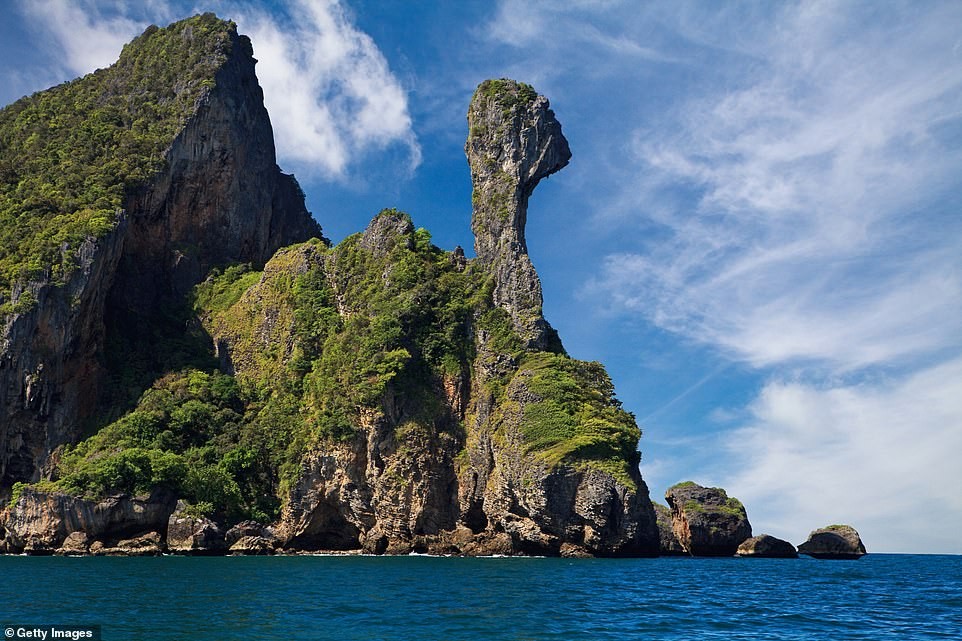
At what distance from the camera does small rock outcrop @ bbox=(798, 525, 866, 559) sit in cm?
8006

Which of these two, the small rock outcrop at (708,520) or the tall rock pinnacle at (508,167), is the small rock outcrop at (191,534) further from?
the small rock outcrop at (708,520)

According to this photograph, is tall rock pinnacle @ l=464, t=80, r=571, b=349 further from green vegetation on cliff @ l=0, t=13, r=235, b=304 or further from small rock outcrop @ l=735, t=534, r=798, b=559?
green vegetation on cliff @ l=0, t=13, r=235, b=304

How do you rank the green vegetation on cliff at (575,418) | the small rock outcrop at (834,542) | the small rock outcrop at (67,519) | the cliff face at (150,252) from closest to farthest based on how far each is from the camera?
the green vegetation on cliff at (575,418)
the small rock outcrop at (67,519)
the cliff face at (150,252)
the small rock outcrop at (834,542)

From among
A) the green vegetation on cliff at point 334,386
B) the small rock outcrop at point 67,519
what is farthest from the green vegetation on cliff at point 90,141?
the small rock outcrop at point 67,519

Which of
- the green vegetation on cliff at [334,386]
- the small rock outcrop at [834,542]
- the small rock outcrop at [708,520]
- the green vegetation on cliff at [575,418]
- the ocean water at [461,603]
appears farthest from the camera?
the small rock outcrop at [834,542]

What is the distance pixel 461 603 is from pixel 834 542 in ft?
213

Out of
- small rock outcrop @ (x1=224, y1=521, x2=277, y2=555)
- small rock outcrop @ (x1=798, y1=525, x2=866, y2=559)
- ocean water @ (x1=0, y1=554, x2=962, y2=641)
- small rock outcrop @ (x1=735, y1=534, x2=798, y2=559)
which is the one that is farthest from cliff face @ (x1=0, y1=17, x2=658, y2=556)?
small rock outcrop @ (x1=798, y1=525, x2=866, y2=559)

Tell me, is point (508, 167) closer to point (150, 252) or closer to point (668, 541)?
point (668, 541)

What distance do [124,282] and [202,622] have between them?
72.9 m

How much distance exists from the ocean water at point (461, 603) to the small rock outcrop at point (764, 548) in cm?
2858

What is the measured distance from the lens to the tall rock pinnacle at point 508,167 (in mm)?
74500

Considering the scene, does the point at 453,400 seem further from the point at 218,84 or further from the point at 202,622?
the point at 218,84

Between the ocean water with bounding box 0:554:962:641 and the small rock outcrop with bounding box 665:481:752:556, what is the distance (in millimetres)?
25825

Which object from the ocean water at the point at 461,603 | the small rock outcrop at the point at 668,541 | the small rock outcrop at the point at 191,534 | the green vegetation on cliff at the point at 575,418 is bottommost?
the ocean water at the point at 461,603
